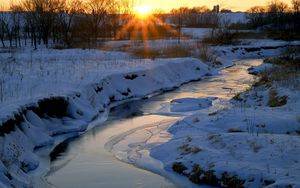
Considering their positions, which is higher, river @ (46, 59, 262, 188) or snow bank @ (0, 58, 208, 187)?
snow bank @ (0, 58, 208, 187)

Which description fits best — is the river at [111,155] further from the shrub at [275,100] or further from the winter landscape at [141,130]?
the shrub at [275,100]

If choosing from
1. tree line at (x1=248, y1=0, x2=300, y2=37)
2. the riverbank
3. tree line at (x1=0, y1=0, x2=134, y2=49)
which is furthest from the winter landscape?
tree line at (x1=248, y1=0, x2=300, y2=37)

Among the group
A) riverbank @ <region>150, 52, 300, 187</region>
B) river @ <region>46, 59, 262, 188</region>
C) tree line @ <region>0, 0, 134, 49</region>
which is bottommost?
river @ <region>46, 59, 262, 188</region>

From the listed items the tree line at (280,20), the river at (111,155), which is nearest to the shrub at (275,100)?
the river at (111,155)

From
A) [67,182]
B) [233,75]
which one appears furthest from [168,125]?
[233,75]

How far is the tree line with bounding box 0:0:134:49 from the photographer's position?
175ft

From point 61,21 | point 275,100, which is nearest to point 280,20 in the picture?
point 61,21

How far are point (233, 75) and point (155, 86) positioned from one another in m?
8.31

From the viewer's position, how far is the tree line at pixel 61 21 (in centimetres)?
5344

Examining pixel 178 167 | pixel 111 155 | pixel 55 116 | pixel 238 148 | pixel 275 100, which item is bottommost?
pixel 111 155

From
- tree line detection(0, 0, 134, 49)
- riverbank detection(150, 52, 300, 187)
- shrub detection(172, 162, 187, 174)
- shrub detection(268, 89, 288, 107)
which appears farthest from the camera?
tree line detection(0, 0, 134, 49)

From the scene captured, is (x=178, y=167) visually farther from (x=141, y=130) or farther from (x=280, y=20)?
(x=280, y=20)

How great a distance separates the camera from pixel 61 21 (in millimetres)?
58469

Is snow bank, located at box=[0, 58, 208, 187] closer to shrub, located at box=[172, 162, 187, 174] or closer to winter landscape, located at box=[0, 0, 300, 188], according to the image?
winter landscape, located at box=[0, 0, 300, 188]
